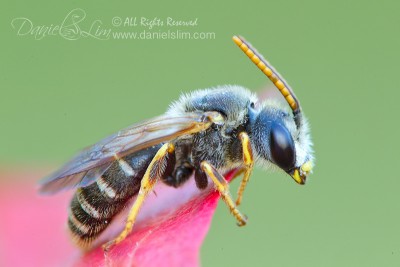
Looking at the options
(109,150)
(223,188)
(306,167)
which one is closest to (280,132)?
(306,167)

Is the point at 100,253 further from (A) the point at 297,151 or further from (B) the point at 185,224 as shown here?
(A) the point at 297,151

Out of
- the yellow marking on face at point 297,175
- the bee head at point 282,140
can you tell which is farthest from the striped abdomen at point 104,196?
the yellow marking on face at point 297,175

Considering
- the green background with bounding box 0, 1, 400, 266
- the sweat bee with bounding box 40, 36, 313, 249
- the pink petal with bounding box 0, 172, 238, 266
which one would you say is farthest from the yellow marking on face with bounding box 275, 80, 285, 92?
the green background with bounding box 0, 1, 400, 266

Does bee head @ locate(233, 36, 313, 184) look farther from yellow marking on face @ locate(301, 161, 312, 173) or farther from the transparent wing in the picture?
the transparent wing

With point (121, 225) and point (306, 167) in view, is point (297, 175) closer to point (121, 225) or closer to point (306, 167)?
point (306, 167)

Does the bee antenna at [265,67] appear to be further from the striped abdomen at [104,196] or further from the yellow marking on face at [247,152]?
the striped abdomen at [104,196]

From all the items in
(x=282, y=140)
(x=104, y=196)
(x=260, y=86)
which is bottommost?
(x=282, y=140)

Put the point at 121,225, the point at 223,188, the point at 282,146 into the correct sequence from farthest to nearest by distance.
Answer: the point at 121,225, the point at 282,146, the point at 223,188
